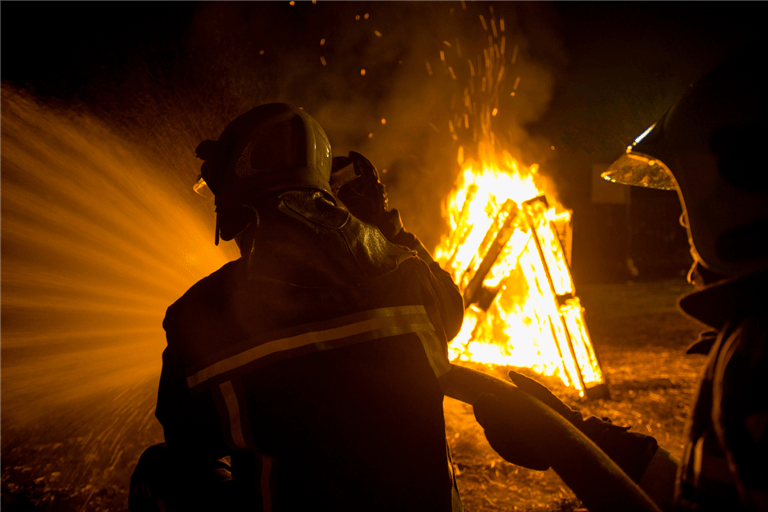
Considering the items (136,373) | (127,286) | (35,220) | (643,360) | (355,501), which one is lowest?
(643,360)

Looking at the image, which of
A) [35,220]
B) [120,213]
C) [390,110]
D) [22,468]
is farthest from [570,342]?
[35,220]

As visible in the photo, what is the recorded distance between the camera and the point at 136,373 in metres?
5.60

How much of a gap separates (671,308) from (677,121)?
1051cm

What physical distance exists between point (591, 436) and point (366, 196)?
53.6 inches

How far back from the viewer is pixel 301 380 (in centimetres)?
127

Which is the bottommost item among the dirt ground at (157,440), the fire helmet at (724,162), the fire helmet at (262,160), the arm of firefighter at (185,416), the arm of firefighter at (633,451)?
the dirt ground at (157,440)

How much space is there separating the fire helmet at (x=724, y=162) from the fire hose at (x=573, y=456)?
54 centimetres

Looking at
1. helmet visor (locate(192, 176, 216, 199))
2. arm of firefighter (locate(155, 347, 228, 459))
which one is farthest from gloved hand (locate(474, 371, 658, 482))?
helmet visor (locate(192, 176, 216, 199))

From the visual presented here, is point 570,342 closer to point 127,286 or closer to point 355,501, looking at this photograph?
point 355,501

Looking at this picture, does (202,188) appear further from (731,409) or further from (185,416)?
(731,409)

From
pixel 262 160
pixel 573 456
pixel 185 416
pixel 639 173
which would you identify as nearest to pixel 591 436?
pixel 573 456

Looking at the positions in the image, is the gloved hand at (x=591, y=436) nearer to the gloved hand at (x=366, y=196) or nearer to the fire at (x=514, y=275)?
the gloved hand at (x=366, y=196)

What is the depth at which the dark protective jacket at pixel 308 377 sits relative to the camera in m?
1.25

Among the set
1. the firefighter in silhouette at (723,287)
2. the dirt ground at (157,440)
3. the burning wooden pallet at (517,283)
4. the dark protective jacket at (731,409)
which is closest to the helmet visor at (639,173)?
the firefighter in silhouette at (723,287)
